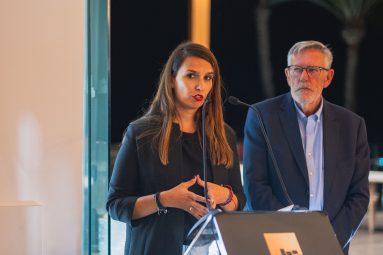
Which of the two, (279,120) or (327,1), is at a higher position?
(327,1)

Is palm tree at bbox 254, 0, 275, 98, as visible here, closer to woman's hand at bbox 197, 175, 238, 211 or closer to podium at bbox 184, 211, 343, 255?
woman's hand at bbox 197, 175, 238, 211

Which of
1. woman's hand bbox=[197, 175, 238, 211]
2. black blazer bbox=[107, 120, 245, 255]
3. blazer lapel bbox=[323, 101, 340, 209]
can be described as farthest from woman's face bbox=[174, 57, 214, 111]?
blazer lapel bbox=[323, 101, 340, 209]

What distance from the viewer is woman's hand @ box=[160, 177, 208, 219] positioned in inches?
84.8

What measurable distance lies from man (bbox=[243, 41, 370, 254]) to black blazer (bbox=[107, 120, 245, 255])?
14.2 inches

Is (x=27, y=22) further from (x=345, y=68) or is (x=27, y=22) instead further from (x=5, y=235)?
(x=345, y=68)

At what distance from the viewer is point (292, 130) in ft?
9.12

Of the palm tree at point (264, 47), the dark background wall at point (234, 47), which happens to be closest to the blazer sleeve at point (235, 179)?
the dark background wall at point (234, 47)

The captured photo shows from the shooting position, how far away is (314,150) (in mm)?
2797

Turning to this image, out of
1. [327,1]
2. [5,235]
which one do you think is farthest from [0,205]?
[327,1]

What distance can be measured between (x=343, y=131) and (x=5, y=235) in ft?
4.60

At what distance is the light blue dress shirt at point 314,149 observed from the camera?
273 cm

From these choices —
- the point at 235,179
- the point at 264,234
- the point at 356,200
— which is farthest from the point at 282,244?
the point at 356,200

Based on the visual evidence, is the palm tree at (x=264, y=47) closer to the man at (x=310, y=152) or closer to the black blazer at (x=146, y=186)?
the man at (x=310, y=152)

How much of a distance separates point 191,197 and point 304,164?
72 centimetres
